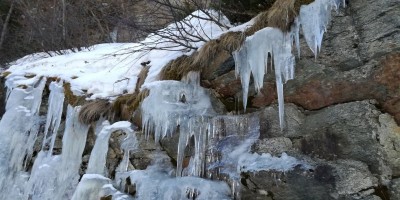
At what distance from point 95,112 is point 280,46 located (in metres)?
2.09

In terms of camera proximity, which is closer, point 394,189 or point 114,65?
point 394,189

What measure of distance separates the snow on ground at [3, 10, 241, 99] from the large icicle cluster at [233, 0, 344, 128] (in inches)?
14.4

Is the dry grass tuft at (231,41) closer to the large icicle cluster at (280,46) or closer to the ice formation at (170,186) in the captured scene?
the large icicle cluster at (280,46)

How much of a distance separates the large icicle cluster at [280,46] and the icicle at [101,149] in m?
1.33

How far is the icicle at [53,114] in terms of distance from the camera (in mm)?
5062

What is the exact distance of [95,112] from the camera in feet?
15.2

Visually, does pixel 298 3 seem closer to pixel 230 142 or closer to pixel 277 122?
pixel 277 122

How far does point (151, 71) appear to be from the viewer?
4539mm

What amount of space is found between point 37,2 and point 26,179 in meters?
5.85

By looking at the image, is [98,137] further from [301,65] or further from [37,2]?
[37,2]

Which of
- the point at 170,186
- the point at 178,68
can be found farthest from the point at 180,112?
the point at 170,186

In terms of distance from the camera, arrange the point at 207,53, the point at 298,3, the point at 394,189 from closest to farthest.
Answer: the point at 394,189 → the point at 298,3 → the point at 207,53

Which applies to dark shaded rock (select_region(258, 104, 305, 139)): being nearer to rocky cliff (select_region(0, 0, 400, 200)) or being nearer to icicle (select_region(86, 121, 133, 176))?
rocky cliff (select_region(0, 0, 400, 200))

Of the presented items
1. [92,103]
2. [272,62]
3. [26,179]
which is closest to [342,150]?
[272,62]
